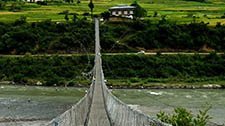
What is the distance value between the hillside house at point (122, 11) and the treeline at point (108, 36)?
4538 mm

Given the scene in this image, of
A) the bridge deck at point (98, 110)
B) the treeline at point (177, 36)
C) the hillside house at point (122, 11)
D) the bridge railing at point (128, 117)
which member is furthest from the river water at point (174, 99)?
the hillside house at point (122, 11)

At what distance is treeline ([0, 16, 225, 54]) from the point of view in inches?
1393

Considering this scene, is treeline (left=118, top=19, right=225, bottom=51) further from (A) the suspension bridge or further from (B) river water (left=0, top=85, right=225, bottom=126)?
(A) the suspension bridge

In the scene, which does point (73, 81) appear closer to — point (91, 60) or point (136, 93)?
point (91, 60)

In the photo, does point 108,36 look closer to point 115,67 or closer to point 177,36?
point 115,67

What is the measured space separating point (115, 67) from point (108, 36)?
5.79 metres

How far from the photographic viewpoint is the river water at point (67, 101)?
17.3 m

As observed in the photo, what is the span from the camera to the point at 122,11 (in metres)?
44.8

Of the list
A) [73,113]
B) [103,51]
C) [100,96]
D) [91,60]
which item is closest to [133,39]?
[103,51]

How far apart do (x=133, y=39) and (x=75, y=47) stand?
18.5 ft

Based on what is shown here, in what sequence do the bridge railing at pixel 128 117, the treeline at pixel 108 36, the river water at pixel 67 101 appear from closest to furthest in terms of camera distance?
1. the bridge railing at pixel 128 117
2. the river water at pixel 67 101
3. the treeline at pixel 108 36

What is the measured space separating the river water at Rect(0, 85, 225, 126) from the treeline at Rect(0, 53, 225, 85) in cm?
409

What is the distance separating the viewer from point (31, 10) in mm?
48344

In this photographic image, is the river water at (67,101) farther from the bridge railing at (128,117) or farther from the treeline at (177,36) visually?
the treeline at (177,36)
